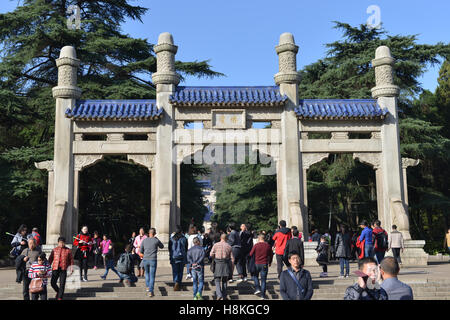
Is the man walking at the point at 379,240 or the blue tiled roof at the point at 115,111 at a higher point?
the blue tiled roof at the point at 115,111

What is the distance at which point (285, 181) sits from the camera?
1598 cm

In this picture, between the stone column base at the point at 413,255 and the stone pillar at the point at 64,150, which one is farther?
the stone column base at the point at 413,255

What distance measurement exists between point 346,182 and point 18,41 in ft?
59.4

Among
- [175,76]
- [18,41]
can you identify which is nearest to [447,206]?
[175,76]

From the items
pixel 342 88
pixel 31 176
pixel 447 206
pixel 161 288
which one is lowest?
pixel 161 288

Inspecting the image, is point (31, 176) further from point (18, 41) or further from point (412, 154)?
point (412, 154)

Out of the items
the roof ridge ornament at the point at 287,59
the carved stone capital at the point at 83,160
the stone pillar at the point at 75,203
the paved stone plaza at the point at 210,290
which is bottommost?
the paved stone plaza at the point at 210,290

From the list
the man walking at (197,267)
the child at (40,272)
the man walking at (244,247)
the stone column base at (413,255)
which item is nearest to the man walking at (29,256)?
the child at (40,272)

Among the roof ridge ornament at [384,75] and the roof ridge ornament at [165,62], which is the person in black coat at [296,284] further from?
the roof ridge ornament at [384,75]

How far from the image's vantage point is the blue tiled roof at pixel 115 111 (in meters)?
15.8

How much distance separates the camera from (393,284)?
14.7 ft

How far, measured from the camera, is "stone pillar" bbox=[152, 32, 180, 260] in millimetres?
15422

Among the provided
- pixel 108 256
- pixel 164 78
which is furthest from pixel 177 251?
pixel 164 78

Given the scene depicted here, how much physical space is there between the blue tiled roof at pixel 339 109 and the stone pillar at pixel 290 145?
1.35 feet
